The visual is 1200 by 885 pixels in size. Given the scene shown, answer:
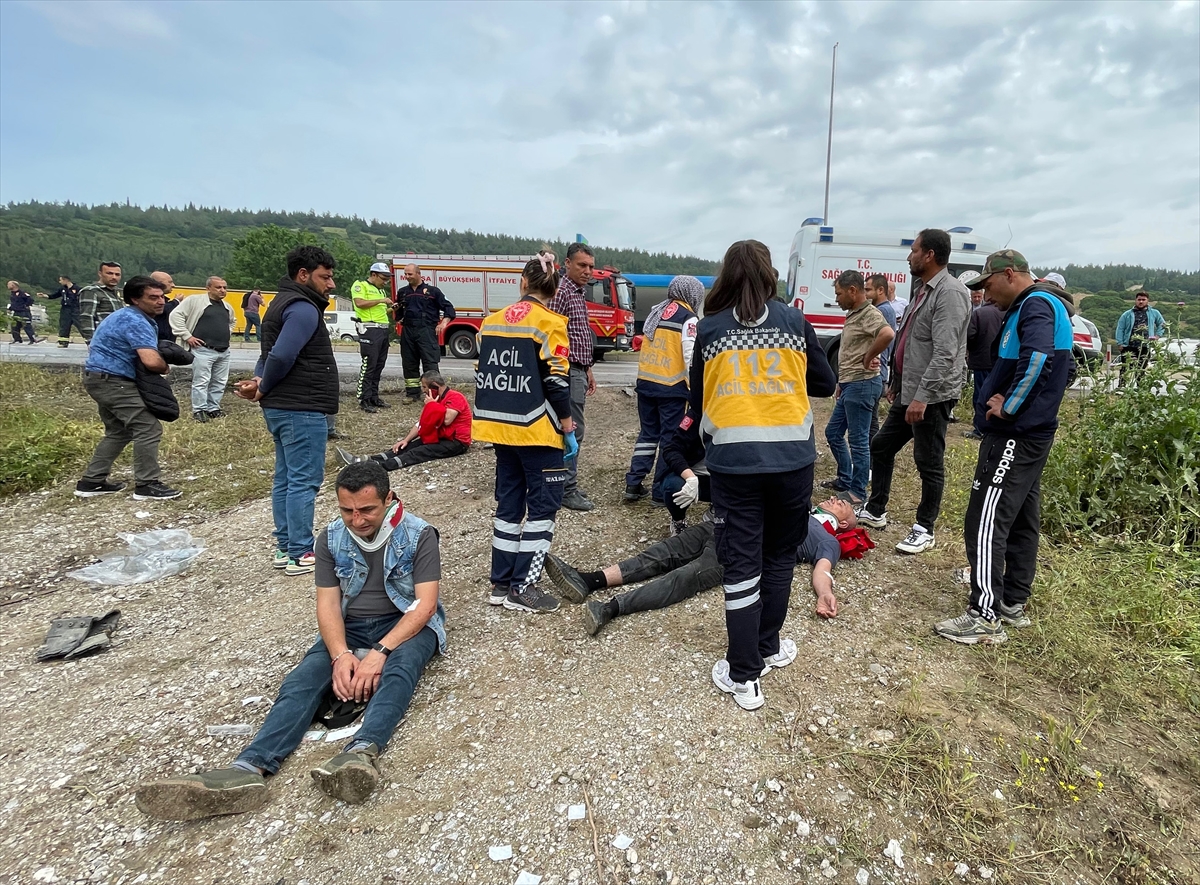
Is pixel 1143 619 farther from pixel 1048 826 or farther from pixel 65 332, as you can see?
pixel 65 332

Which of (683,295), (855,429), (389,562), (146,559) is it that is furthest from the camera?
(855,429)

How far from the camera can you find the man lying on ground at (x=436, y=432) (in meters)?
6.21

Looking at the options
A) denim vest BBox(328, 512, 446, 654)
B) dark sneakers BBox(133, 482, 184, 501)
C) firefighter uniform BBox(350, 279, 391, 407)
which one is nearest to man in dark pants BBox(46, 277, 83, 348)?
firefighter uniform BBox(350, 279, 391, 407)

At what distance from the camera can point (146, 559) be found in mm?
4199

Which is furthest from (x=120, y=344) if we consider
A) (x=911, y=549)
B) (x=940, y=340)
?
(x=911, y=549)

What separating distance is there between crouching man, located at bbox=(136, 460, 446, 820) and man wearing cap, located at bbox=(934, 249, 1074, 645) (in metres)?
2.66

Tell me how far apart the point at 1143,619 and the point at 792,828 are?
2.51 m

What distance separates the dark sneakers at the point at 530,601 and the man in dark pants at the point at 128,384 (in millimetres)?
3879

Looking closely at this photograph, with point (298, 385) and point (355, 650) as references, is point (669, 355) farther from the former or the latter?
point (355, 650)

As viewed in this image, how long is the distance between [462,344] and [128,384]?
10465 millimetres

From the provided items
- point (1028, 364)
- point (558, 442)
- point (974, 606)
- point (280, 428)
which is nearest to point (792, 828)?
point (974, 606)

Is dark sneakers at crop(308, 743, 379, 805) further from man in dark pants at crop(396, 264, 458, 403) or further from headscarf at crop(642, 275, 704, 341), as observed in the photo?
man in dark pants at crop(396, 264, 458, 403)

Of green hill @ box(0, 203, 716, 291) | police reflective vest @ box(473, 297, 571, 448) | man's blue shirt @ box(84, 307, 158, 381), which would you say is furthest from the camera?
green hill @ box(0, 203, 716, 291)

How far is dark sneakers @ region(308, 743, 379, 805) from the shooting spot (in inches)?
78.8
